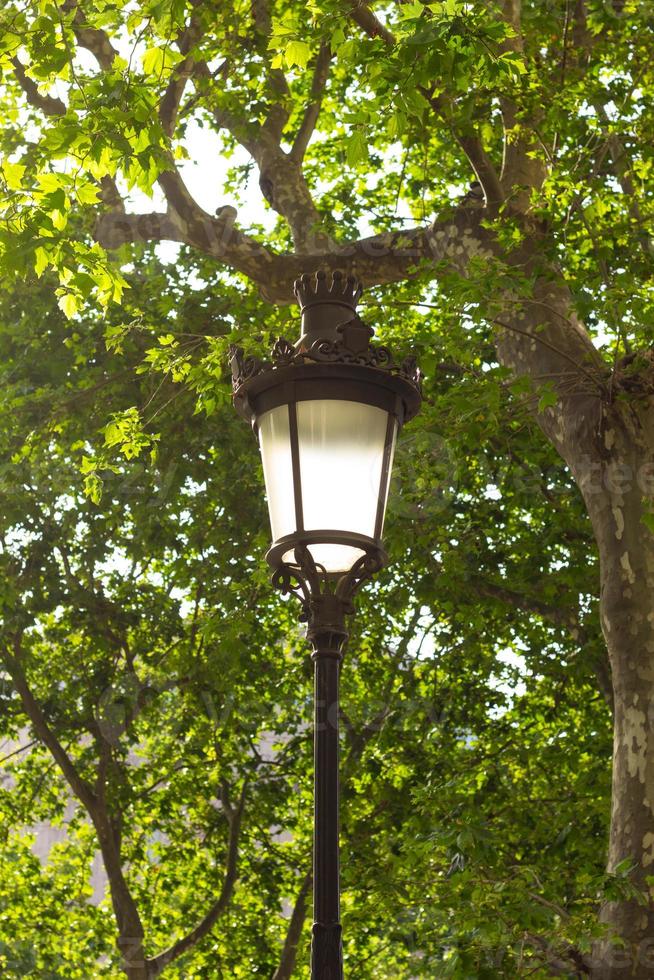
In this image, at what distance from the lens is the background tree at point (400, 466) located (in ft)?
19.7

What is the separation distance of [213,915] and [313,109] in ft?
27.3

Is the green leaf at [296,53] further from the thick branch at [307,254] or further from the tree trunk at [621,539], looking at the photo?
the thick branch at [307,254]

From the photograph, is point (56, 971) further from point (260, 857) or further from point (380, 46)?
point (380, 46)

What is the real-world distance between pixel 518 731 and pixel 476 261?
6.45 metres

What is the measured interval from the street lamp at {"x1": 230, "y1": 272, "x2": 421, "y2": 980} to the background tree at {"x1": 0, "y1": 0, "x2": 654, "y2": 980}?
1916 mm

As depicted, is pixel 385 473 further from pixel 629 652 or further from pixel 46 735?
pixel 46 735

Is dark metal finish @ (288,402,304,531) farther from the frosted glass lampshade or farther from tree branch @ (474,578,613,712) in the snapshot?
tree branch @ (474,578,613,712)

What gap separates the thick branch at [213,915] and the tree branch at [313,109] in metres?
7.15

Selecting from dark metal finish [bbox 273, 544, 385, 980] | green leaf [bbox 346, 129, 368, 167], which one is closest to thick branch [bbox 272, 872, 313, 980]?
green leaf [bbox 346, 129, 368, 167]

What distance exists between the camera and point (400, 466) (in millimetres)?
9117

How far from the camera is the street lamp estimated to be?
353cm

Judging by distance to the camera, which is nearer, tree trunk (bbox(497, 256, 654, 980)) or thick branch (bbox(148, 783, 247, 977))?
tree trunk (bbox(497, 256, 654, 980))

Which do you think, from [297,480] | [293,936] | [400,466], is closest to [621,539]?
[400,466]

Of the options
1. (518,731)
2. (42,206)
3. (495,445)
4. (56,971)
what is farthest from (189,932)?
(42,206)
